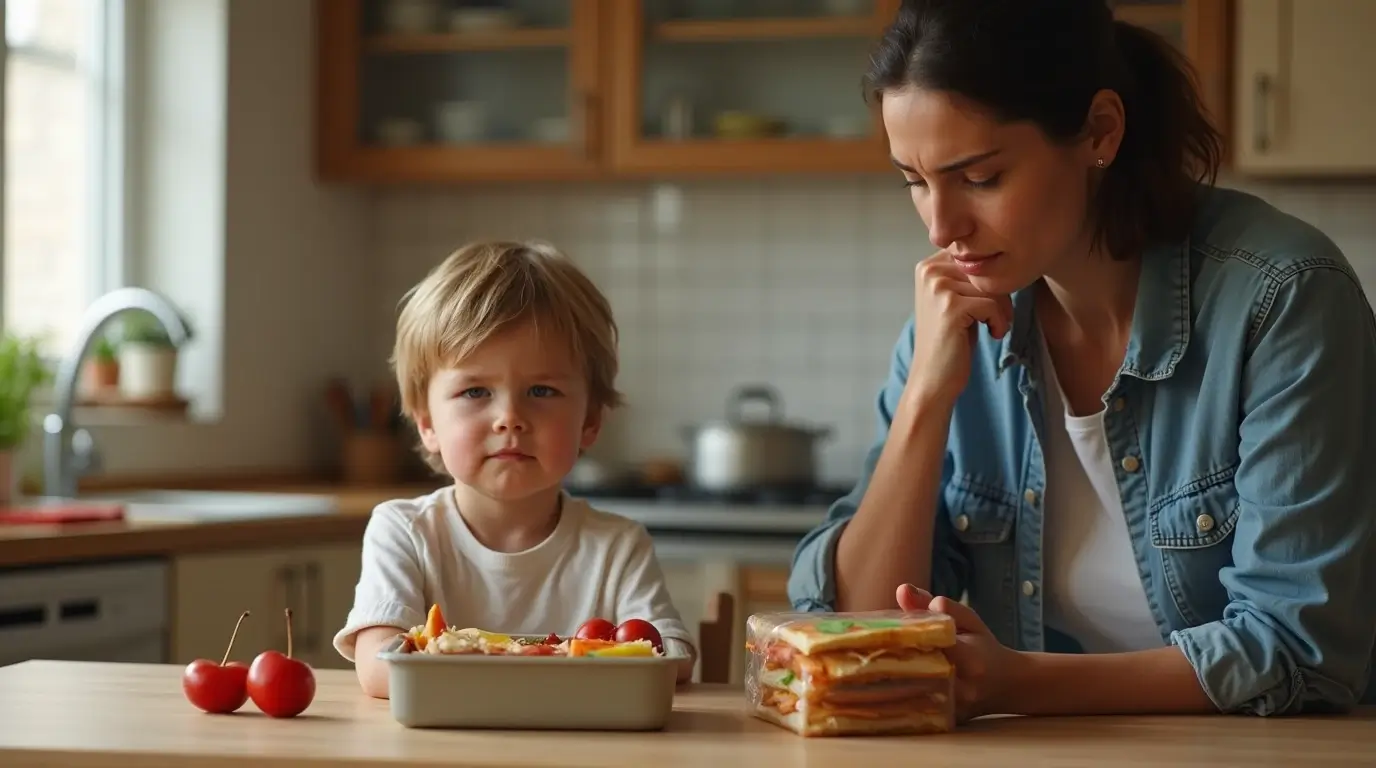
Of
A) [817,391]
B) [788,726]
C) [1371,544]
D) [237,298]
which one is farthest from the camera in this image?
[817,391]

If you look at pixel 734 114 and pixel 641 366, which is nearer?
pixel 734 114

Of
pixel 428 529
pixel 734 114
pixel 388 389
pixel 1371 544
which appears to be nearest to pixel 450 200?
pixel 388 389

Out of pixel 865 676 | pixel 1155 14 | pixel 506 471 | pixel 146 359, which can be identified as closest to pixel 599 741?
pixel 865 676

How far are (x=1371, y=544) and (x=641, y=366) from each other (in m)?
2.95

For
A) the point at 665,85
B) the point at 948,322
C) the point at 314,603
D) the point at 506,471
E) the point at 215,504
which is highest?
the point at 665,85

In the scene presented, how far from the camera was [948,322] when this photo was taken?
5.43 feet

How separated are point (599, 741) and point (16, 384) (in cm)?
208

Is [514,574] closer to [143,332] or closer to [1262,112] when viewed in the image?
[143,332]

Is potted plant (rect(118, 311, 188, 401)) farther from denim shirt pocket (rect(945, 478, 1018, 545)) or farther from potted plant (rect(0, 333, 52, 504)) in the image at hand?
denim shirt pocket (rect(945, 478, 1018, 545))

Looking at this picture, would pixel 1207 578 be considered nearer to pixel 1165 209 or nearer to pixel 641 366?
pixel 1165 209

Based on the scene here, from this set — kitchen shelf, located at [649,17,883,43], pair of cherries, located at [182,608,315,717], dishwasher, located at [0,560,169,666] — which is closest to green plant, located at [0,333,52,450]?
dishwasher, located at [0,560,169,666]

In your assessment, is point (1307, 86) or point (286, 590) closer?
point (286, 590)

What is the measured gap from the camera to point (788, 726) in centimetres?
123

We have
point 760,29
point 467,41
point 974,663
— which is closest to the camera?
point 974,663
